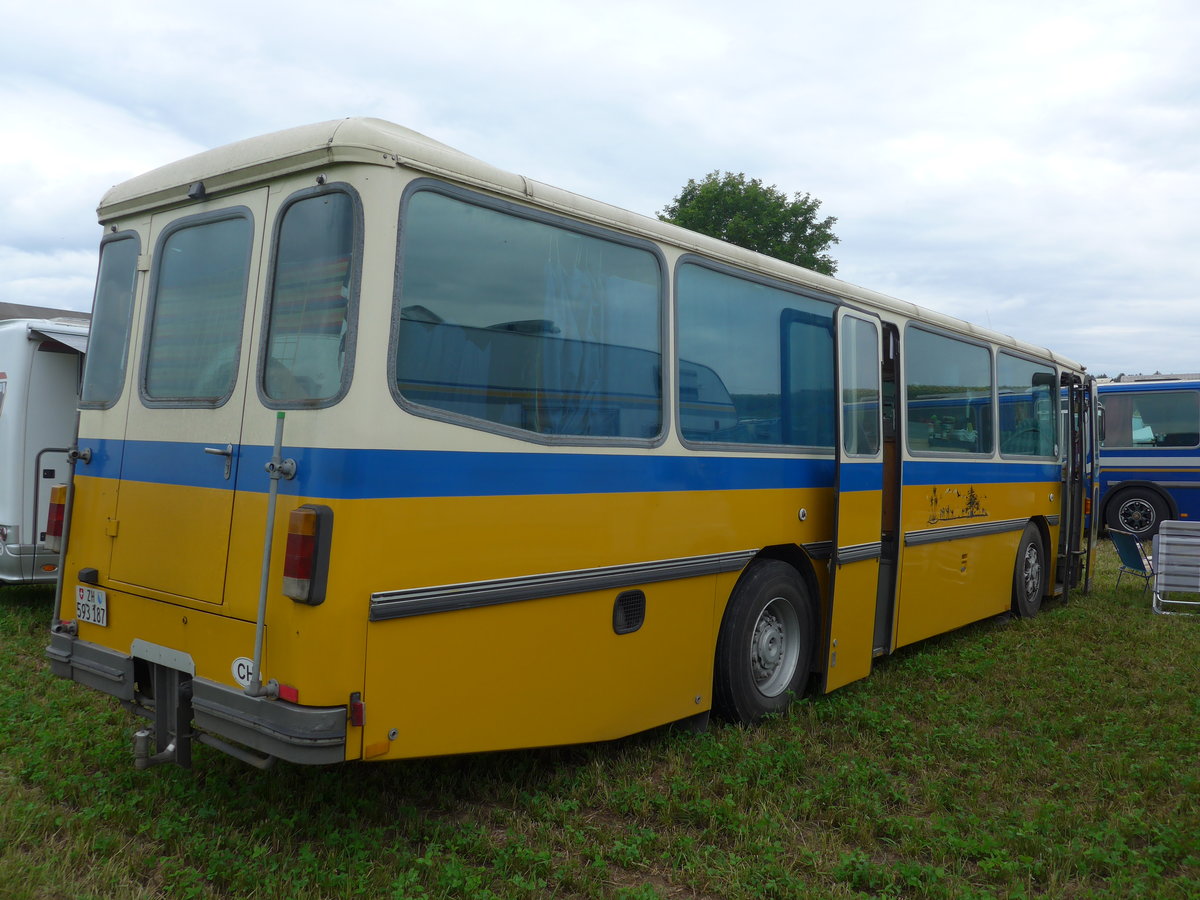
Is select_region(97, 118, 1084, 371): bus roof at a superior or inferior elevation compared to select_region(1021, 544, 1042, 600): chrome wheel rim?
superior

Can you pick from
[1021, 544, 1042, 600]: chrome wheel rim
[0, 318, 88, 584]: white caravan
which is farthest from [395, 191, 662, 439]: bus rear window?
[1021, 544, 1042, 600]: chrome wheel rim

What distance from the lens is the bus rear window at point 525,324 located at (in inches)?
147

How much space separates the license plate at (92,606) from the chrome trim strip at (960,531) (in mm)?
4976

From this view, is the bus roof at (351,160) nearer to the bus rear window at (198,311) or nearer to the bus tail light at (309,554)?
the bus rear window at (198,311)

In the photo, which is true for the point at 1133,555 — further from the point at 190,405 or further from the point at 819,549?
the point at 190,405

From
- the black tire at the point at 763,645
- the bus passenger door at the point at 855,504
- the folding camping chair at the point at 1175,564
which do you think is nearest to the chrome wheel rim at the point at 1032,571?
the folding camping chair at the point at 1175,564

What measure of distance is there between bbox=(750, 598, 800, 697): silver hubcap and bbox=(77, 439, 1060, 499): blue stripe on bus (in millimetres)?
761

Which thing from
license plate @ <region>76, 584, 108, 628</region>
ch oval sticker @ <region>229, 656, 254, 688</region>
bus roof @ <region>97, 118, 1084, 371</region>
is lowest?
ch oval sticker @ <region>229, 656, 254, 688</region>

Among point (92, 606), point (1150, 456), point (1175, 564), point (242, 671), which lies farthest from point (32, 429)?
point (1150, 456)

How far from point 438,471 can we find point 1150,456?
16.0m

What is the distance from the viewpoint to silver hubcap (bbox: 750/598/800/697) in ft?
18.5

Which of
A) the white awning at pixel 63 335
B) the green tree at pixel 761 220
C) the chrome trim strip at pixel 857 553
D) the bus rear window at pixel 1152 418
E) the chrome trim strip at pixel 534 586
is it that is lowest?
the chrome trim strip at pixel 534 586

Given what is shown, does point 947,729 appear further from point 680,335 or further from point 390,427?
point 390,427

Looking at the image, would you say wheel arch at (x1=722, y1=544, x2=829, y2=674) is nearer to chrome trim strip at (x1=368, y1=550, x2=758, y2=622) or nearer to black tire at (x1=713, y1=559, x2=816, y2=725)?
black tire at (x1=713, y1=559, x2=816, y2=725)
